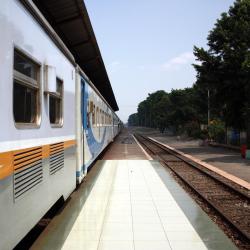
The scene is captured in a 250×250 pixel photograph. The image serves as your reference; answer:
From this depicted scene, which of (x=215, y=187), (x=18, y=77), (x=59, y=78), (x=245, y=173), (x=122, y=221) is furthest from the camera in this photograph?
(x=245, y=173)

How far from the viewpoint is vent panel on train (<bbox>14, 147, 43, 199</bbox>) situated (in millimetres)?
4484

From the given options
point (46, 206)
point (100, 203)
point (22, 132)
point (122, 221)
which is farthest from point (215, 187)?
point (22, 132)

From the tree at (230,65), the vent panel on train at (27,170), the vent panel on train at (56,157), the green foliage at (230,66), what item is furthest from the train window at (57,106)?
the tree at (230,65)

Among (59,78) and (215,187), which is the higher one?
(59,78)

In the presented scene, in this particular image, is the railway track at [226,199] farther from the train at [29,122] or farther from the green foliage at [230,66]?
the green foliage at [230,66]

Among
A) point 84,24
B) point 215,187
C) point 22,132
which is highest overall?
point 84,24

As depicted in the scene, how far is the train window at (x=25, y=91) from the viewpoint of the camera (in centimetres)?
458

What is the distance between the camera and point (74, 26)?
49.8 ft

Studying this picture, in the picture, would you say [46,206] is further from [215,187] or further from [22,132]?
[215,187]

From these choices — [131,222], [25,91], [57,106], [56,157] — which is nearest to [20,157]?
[25,91]

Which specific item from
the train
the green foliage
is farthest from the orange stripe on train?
the green foliage

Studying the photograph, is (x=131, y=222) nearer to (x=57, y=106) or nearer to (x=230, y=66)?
(x=57, y=106)

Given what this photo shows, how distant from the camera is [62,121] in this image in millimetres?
7523

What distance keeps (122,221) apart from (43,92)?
10.6 feet
